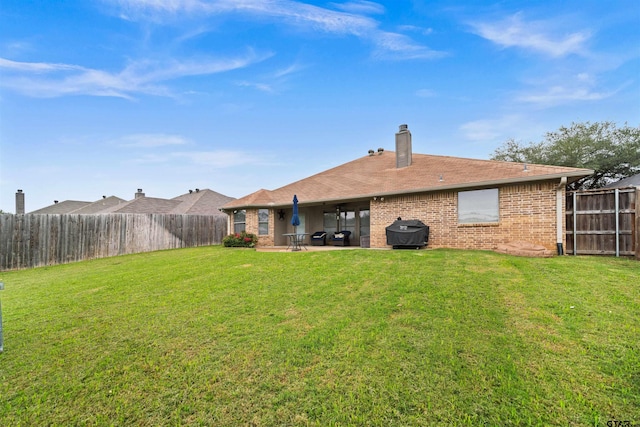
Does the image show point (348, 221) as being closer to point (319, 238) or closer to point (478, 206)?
point (319, 238)

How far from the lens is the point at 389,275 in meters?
6.57

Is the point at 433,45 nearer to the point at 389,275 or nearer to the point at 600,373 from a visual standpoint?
the point at 389,275

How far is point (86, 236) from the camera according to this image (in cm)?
1307

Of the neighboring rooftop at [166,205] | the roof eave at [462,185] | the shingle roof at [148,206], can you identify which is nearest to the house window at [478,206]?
the roof eave at [462,185]

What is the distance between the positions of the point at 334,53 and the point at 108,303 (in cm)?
1089

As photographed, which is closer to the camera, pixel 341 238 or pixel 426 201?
pixel 426 201

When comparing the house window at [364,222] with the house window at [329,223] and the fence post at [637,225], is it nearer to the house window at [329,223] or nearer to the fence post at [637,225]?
the house window at [329,223]

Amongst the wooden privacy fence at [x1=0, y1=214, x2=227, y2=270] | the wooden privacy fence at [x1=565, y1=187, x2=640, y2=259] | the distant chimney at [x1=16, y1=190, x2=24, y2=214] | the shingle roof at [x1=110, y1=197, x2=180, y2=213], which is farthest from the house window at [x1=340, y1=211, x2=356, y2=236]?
the distant chimney at [x1=16, y1=190, x2=24, y2=214]

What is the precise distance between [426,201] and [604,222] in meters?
5.08

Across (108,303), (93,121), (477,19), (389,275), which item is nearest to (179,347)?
(108,303)

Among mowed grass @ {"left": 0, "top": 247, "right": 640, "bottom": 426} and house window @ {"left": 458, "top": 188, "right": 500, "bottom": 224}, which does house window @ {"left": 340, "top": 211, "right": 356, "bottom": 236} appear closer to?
house window @ {"left": 458, "top": 188, "right": 500, "bottom": 224}

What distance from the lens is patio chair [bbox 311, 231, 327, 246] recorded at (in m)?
15.2

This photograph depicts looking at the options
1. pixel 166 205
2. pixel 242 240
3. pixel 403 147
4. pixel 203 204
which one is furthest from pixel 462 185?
pixel 166 205

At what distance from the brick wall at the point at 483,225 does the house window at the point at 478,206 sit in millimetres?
156
